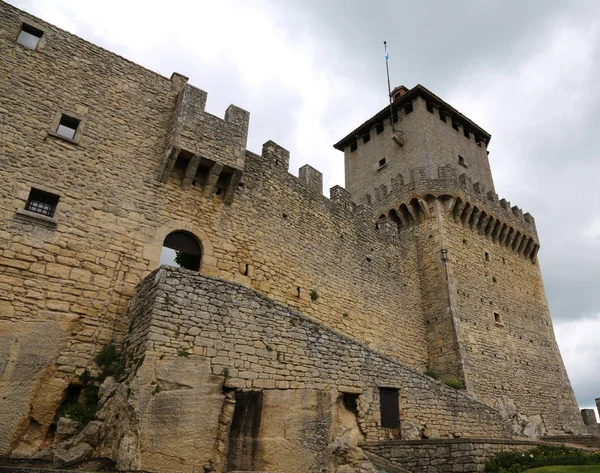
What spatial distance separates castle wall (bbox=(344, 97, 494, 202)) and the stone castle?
5355 mm

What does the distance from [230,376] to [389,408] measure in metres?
3.70

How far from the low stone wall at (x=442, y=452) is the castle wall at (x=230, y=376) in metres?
0.70

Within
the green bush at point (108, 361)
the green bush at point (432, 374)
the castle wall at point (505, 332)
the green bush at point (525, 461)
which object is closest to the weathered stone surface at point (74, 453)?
A: the green bush at point (108, 361)

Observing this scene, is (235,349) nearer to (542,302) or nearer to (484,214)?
(484,214)

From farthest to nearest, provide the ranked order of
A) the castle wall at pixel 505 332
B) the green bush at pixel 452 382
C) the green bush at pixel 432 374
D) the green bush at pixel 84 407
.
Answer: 1. the castle wall at pixel 505 332
2. the green bush at pixel 432 374
3. the green bush at pixel 452 382
4. the green bush at pixel 84 407

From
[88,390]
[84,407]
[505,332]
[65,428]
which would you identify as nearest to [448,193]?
[505,332]

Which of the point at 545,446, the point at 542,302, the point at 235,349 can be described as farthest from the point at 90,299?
the point at 542,302

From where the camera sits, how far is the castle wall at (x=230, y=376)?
19.2ft

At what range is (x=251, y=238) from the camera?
10617 mm

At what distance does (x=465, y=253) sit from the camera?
53.0 feet

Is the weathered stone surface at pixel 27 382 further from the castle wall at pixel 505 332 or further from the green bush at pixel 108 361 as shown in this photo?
the castle wall at pixel 505 332

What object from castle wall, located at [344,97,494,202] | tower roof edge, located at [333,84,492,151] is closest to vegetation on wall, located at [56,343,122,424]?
castle wall, located at [344,97,494,202]

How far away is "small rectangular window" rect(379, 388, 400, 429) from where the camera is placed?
8.48m

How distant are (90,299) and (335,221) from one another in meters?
7.88
